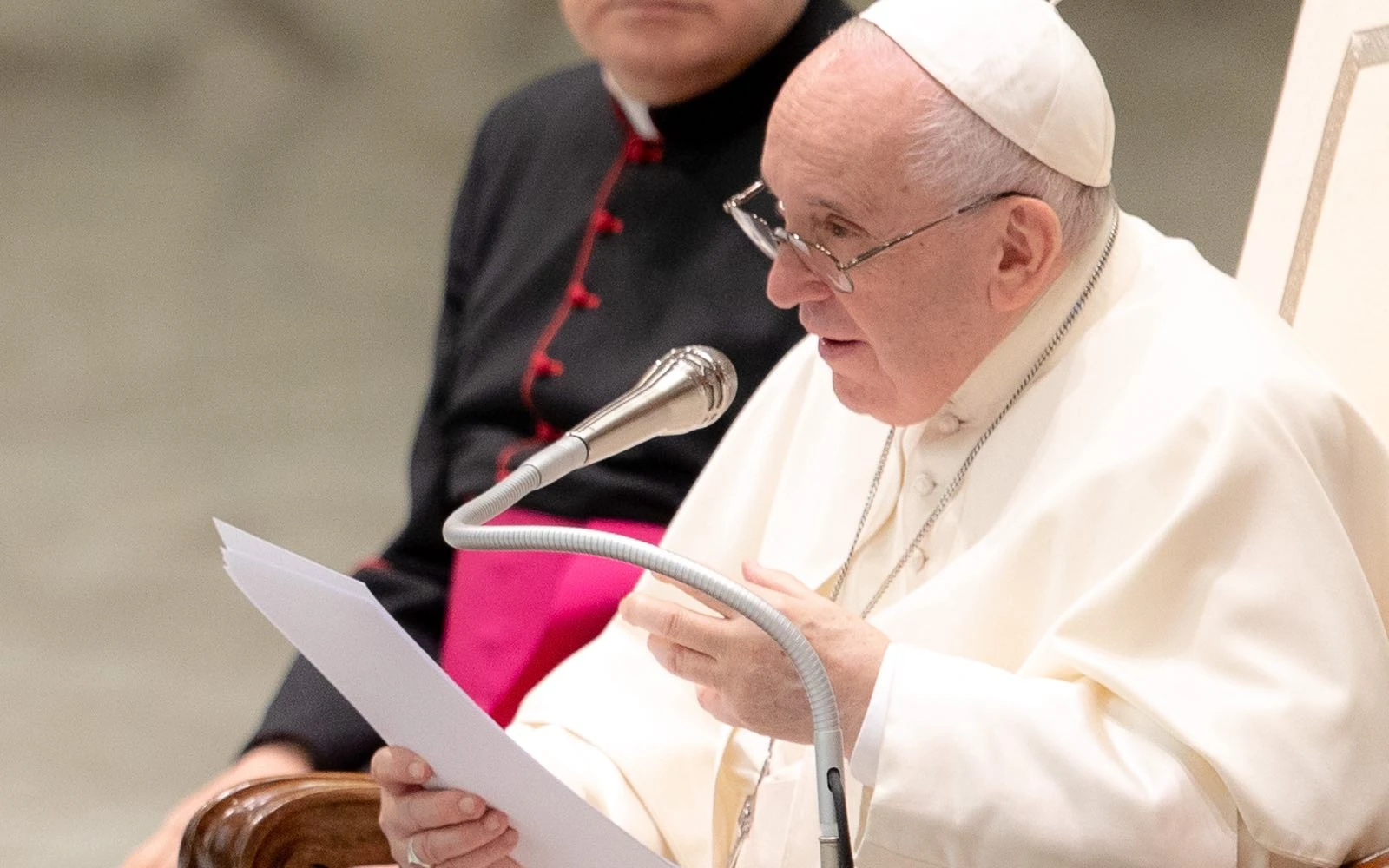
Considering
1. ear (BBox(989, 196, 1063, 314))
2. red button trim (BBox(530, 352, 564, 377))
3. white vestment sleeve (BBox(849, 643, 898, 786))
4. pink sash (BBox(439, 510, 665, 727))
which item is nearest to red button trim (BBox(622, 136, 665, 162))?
red button trim (BBox(530, 352, 564, 377))

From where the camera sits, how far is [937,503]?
210cm

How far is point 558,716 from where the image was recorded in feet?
7.52

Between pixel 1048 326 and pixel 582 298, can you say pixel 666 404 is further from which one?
pixel 582 298

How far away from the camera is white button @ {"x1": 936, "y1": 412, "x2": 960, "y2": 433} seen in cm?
208

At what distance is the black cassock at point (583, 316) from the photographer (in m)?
2.74

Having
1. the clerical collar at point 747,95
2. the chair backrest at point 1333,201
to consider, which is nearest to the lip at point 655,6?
the clerical collar at point 747,95

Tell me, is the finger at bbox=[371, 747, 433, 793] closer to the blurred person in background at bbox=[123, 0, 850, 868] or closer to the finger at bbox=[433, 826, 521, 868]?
the finger at bbox=[433, 826, 521, 868]

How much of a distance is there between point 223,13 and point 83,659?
3.38 m

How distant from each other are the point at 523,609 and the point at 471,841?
899mm

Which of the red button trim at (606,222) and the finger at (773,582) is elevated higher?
the red button trim at (606,222)

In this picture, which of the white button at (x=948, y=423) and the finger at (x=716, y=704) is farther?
the white button at (x=948, y=423)

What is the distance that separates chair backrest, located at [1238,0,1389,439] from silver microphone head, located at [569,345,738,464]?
83 cm

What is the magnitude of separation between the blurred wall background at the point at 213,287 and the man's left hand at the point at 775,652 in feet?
10.1

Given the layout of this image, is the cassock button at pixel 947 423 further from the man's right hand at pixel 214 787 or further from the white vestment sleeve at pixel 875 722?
the man's right hand at pixel 214 787
